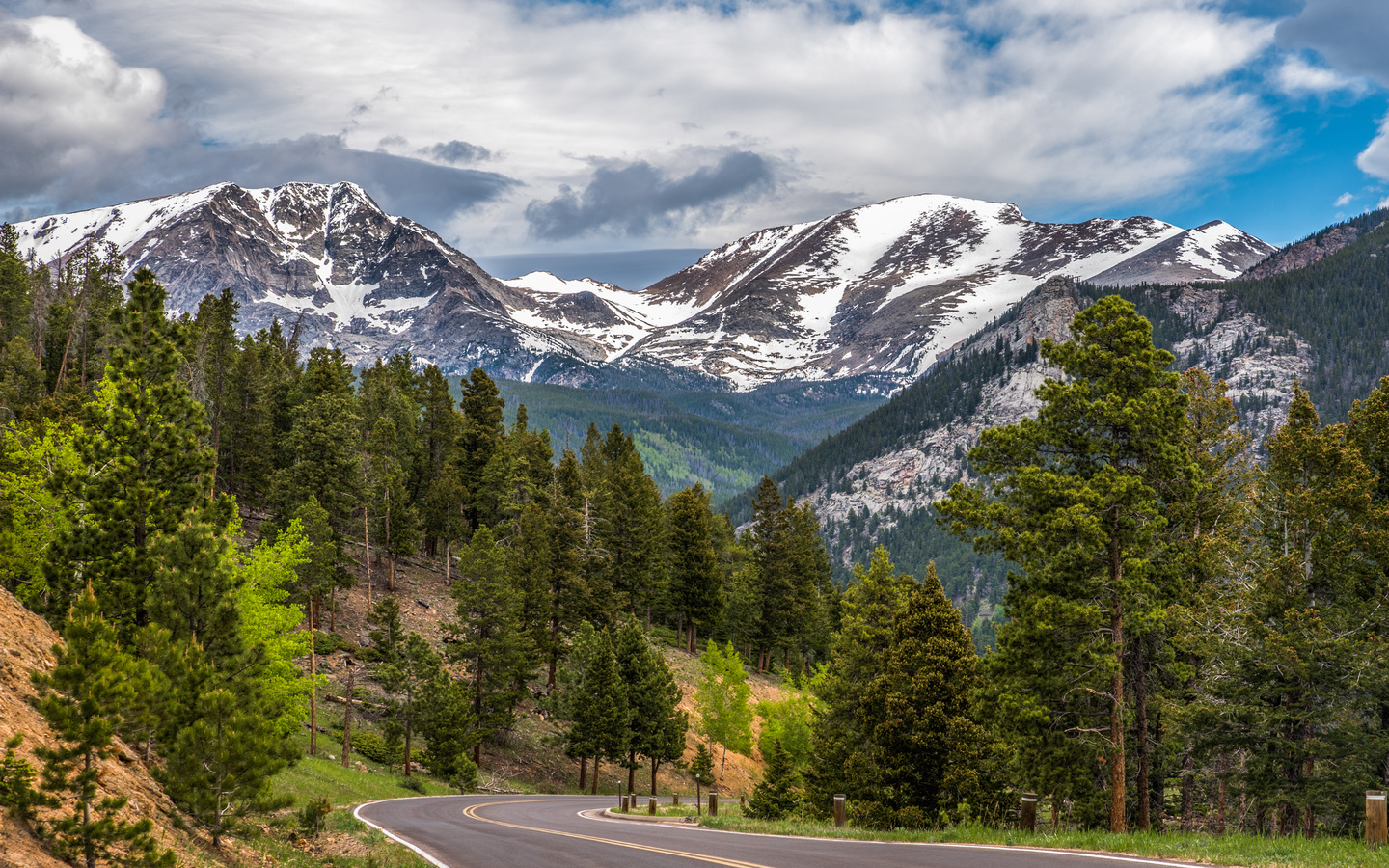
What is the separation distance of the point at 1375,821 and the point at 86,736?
1836 centimetres

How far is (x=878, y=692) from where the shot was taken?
25125 mm

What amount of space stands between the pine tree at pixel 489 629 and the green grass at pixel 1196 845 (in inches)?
1303

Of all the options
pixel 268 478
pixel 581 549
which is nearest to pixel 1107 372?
pixel 581 549

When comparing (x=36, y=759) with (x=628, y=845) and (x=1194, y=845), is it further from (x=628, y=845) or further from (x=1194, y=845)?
(x=1194, y=845)

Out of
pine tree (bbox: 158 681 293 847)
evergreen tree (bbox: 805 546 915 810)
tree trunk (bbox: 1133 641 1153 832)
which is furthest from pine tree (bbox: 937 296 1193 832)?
pine tree (bbox: 158 681 293 847)

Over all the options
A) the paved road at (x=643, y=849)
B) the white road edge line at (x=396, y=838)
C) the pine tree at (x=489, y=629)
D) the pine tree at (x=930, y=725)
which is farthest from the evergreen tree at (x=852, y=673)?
the pine tree at (x=489, y=629)

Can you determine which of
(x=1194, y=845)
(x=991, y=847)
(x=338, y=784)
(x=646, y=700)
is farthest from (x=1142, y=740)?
(x=646, y=700)

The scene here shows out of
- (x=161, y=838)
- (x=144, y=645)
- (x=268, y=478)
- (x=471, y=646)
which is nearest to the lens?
(x=161, y=838)

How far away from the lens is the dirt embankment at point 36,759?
1090cm

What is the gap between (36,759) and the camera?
13.1 meters

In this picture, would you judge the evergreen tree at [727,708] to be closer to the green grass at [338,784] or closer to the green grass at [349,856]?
the green grass at [338,784]

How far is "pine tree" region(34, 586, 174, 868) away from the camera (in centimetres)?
1112

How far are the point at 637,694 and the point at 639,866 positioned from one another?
1458 inches

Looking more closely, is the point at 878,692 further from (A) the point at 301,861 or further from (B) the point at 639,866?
(A) the point at 301,861
